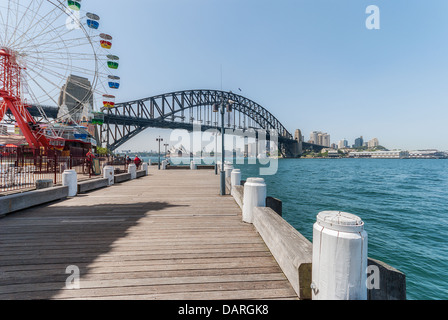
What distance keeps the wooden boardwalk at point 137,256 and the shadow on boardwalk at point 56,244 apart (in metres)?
0.01

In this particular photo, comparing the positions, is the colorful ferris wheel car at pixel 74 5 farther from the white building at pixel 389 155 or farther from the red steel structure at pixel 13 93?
the white building at pixel 389 155

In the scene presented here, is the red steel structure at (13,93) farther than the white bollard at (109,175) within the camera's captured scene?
Yes

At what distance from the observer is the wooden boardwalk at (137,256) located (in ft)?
9.28

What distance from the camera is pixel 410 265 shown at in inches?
329

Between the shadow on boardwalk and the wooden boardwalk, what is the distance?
1 cm

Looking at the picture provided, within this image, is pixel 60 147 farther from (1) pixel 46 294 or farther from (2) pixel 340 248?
(2) pixel 340 248

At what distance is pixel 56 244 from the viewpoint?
4.25m

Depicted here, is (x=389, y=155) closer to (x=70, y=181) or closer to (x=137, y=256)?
(x=70, y=181)

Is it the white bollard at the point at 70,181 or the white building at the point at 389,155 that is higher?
the white building at the point at 389,155

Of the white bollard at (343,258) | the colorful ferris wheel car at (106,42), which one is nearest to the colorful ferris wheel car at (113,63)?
the colorful ferris wheel car at (106,42)
